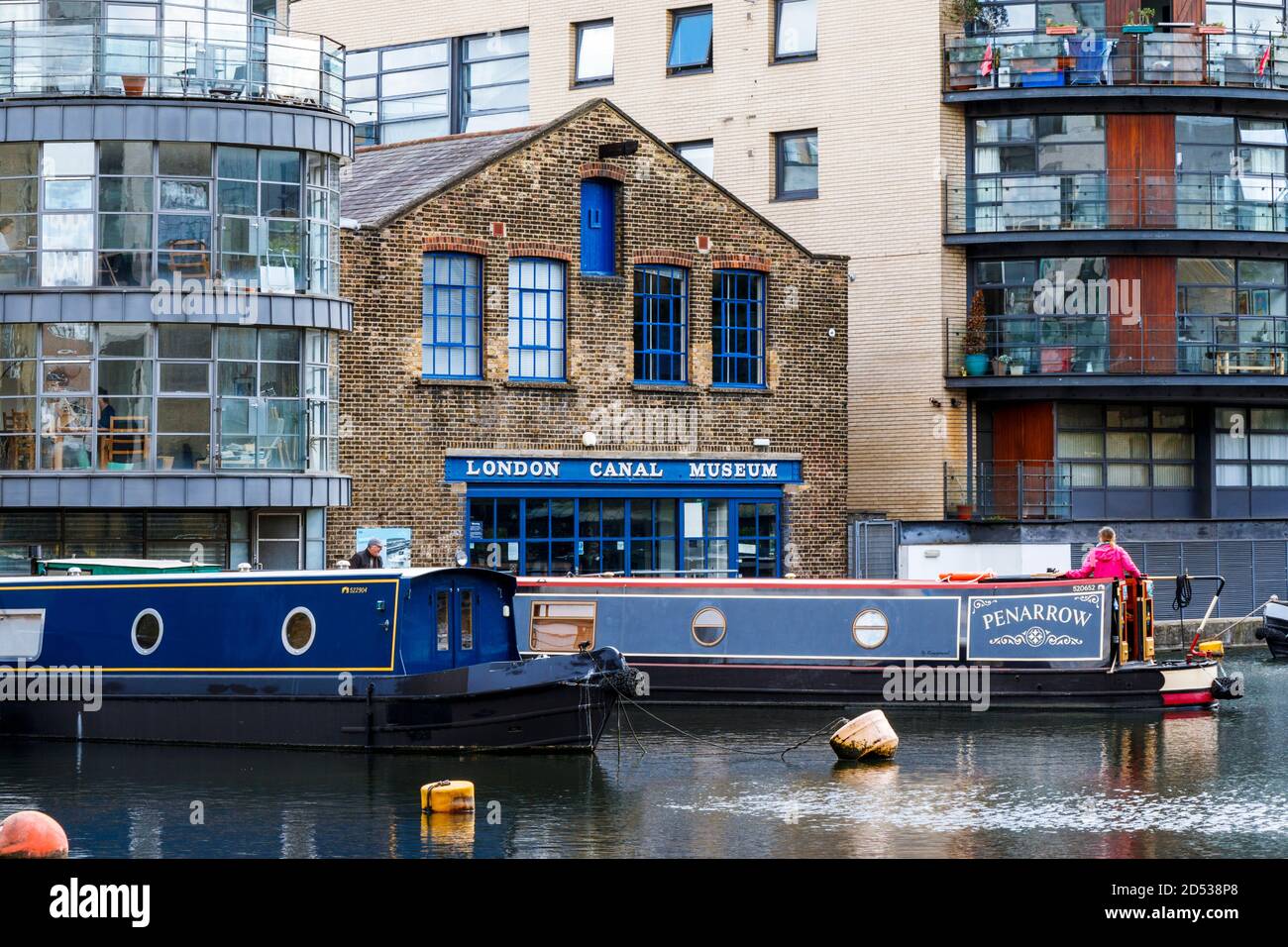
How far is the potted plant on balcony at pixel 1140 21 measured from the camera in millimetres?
Answer: 38469

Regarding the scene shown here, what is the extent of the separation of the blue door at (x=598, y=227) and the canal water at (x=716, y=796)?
1020 cm

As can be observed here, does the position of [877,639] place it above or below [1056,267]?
below

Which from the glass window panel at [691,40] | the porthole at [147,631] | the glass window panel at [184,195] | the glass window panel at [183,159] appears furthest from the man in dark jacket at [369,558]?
the glass window panel at [691,40]

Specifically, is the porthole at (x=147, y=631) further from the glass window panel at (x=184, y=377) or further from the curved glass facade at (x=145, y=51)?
the curved glass facade at (x=145, y=51)

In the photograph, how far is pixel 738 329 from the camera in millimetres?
36312

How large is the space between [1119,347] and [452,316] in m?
12.8

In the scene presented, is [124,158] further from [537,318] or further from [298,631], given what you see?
[298,631]

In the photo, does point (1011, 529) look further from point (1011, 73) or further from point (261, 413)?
point (261, 413)

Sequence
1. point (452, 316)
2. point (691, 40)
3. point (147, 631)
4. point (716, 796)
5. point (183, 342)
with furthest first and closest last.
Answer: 1. point (691, 40)
2. point (452, 316)
3. point (183, 342)
4. point (147, 631)
5. point (716, 796)

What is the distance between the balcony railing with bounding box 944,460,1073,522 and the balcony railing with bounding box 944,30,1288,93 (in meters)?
6.92

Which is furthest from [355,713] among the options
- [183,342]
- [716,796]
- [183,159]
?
[183,159]

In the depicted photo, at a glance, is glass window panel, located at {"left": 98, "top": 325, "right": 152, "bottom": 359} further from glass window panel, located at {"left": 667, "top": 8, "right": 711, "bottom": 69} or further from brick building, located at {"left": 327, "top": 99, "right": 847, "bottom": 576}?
glass window panel, located at {"left": 667, "top": 8, "right": 711, "bottom": 69}

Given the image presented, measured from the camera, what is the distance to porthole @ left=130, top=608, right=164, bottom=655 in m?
25.2

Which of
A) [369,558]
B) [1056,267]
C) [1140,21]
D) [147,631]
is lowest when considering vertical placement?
[147,631]
